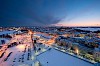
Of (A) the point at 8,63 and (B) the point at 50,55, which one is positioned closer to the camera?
(B) the point at 50,55

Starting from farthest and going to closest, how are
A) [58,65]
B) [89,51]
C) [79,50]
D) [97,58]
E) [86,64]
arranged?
[79,50] → [89,51] → [97,58] → [58,65] → [86,64]

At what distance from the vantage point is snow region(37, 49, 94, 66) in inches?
640

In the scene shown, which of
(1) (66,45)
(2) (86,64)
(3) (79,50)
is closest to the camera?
(2) (86,64)

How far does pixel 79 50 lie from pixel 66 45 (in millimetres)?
7663

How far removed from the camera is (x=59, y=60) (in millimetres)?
17672

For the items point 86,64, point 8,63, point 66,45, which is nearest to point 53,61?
point 86,64

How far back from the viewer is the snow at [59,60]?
640 inches

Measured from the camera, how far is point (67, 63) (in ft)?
54.4

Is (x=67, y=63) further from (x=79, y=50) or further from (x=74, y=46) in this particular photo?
(x=74, y=46)

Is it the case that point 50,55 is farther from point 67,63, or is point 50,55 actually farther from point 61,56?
point 67,63

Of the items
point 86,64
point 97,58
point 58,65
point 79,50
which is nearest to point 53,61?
point 58,65

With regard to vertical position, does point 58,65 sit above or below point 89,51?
Result: above

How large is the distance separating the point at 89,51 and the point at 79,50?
3.16 meters

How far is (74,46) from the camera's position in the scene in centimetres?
3753
